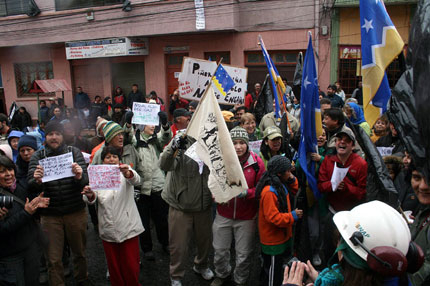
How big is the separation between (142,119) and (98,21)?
42.2 feet

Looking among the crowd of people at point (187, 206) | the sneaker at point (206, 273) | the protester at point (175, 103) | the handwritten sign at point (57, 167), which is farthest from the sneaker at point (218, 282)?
the protester at point (175, 103)

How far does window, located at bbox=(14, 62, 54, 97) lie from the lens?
1886 centimetres

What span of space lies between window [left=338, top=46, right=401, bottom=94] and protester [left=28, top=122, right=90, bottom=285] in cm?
1199

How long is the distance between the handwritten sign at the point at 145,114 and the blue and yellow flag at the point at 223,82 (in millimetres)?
1178

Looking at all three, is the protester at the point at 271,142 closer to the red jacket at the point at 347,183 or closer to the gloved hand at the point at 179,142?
the red jacket at the point at 347,183

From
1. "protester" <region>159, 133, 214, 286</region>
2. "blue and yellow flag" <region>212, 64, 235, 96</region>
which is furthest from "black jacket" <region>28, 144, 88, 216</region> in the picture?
"blue and yellow flag" <region>212, 64, 235, 96</region>

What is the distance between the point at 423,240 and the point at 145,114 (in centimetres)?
413

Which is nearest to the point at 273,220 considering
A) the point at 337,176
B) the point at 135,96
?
the point at 337,176

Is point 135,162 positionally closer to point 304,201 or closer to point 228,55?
point 304,201

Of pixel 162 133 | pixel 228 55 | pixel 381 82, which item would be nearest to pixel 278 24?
pixel 228 55

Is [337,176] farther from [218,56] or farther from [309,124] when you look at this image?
[218,56]

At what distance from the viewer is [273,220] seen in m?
3.56

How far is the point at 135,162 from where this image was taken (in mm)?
4840

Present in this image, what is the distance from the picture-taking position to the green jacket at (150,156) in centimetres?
501
